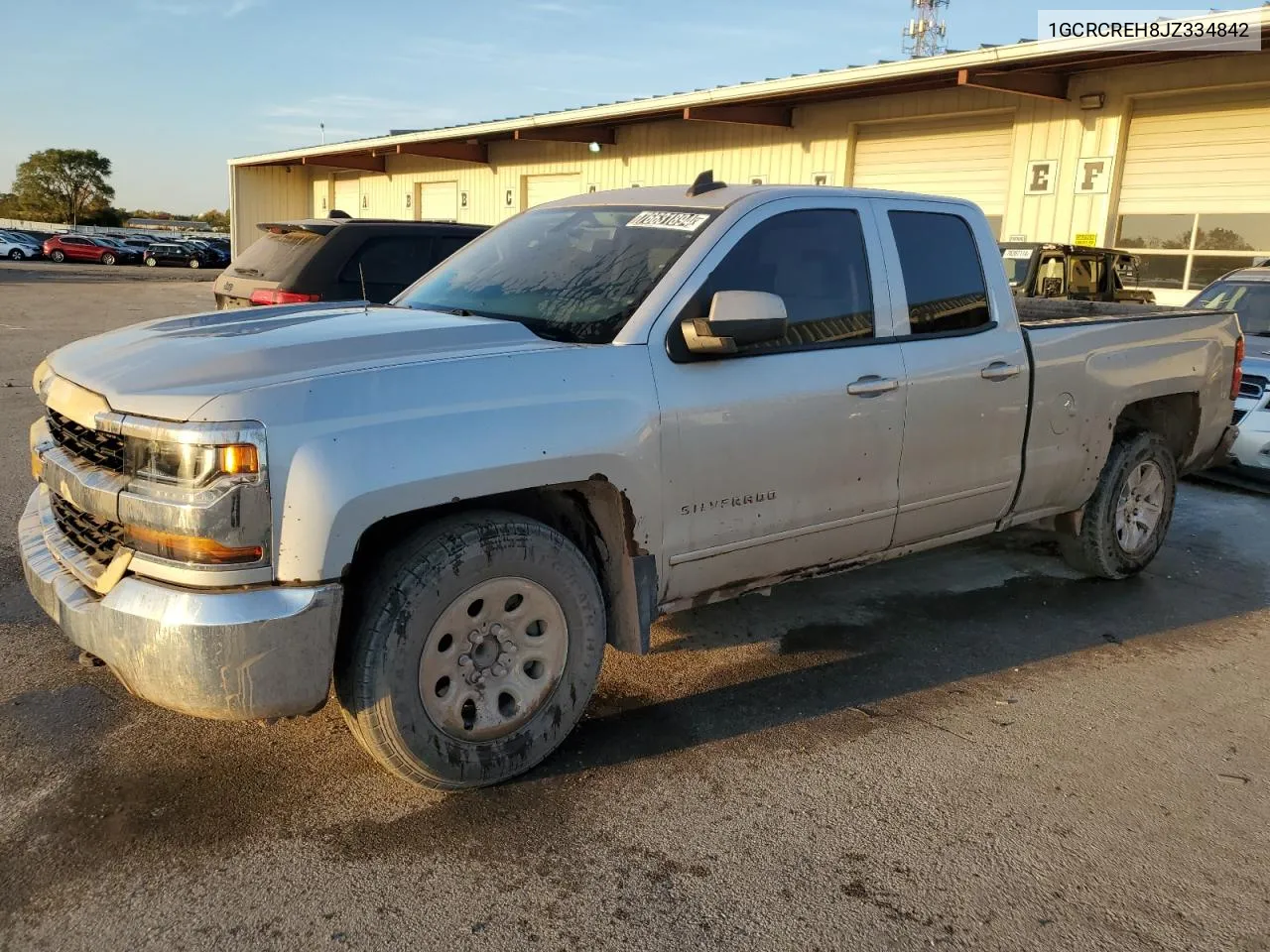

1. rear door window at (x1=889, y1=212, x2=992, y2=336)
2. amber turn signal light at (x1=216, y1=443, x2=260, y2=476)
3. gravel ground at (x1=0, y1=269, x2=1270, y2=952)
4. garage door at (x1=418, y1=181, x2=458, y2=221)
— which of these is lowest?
gravel ground at (x1=0, y1=269, x2=1270, y2=952)

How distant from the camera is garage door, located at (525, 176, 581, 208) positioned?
23.8 meters

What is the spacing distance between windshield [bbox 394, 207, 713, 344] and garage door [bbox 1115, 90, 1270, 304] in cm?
1241

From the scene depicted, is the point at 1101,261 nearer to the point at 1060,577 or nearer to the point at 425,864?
the point at 1060,577

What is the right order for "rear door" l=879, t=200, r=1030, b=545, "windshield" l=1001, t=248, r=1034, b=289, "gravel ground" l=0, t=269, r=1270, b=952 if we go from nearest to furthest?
"gravel ground" l=0, t=269, r=1270, b=952 < "rear door" l=879, t=200, r=1030, b=545 < "windshield" l=1001, t=248, r=1034, b=289

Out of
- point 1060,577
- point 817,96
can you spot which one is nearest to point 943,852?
point 1060,577

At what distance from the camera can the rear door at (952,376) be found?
4312mm

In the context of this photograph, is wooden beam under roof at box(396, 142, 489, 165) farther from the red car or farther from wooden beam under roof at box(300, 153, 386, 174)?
the red car

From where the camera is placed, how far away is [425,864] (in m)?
2.92

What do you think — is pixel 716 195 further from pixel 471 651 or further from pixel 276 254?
pixel 276 254

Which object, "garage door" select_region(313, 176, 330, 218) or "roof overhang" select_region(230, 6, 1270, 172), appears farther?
"garage door" select_region(313, 176, 330, 218)

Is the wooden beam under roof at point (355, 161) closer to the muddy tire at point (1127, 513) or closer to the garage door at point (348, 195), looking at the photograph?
the garage door at point (348, 195)

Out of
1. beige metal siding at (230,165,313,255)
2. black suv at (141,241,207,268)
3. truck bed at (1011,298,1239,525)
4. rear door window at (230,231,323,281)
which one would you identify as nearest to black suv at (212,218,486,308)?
rear door window at (230,231,323,281)

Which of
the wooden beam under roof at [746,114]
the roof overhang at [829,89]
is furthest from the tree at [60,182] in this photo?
the wooden beam under roof at [746,114]

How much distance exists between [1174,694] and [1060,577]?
1.62 meters
